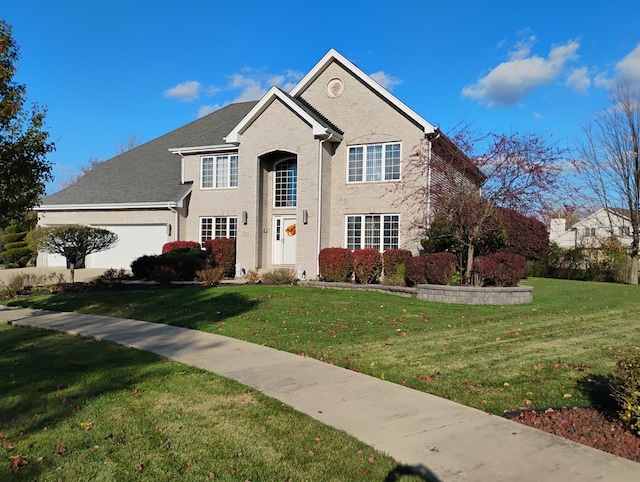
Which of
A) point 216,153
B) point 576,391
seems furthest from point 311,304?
point 216,153

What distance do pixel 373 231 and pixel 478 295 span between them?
6.90 metres

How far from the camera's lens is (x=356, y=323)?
1056cm

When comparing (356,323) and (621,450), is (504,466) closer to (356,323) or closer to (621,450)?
(621,450)

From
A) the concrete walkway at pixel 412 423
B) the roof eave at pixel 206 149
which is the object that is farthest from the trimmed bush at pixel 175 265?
the concrete walkway at pixel 412 423

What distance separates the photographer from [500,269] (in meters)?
14.8

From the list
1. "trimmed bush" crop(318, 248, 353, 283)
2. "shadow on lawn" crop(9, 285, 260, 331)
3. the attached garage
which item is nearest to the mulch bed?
"shadow on lawn" crop(9, 285, 260, 331)

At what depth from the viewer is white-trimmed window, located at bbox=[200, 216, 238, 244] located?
74.0 ft

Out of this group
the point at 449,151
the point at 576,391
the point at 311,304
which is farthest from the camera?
the point at 449,151

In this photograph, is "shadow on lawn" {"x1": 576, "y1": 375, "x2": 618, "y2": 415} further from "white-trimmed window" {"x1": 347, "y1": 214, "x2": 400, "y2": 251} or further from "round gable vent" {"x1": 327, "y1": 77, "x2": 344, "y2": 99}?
"round gable vent" {"x1": 327, "y1": 77, "x2": 344, "y2": 99}

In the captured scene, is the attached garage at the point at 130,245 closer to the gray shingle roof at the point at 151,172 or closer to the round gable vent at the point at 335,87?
the gray shingle roof at the point at 151,172

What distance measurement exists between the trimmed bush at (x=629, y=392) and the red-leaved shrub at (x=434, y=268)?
32.7 ft

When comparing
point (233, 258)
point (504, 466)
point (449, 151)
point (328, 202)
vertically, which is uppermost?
point (449, 151)

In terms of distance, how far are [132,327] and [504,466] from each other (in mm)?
8224

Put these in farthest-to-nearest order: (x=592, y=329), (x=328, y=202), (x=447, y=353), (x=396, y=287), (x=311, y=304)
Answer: (x=328, y=202) → (x=396, y=287) → (x=311, y=304) → (x=592, y=329) → (x=447, y=353)
